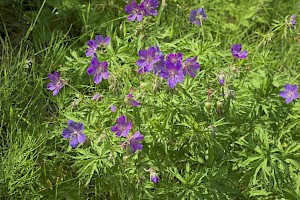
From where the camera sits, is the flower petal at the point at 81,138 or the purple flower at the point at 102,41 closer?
the flower petal at the point at 81,138

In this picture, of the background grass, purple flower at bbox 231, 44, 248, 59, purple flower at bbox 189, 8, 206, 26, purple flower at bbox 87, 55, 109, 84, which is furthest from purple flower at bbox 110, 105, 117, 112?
purple flower at bbox 189, 8, 206, 26

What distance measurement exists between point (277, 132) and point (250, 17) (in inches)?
53.6

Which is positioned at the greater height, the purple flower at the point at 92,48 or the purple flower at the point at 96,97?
the purple flower at the point at 92,48

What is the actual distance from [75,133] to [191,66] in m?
0.50

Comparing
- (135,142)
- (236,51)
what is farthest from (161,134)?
(236,51)

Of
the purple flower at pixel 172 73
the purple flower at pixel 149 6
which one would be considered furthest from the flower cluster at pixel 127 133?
the purple flower at pixel 149 6

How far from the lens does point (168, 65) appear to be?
1922mm

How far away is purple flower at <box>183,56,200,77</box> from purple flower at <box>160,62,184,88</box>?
10 cm

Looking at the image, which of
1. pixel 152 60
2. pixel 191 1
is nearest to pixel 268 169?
pixel 152 60

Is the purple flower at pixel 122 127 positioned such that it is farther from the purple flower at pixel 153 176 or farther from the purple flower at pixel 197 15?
the purple flower at pixel 197 15

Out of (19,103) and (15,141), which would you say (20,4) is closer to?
(19,103)

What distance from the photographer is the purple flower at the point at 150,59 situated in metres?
1.98

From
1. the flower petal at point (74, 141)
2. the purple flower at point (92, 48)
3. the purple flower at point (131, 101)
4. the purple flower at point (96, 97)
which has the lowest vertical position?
the flower petal at point (74, 141)

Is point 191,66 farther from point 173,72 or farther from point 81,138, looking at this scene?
point 81,138
